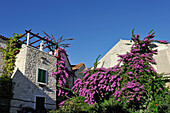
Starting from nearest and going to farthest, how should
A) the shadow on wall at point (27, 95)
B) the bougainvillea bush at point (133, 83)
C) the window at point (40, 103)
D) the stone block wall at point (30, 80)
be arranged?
the bougainvillea bush at point (133, 83) < the shadow on wall at point (27, 95) < the stone block wall at point (30, 80) < the window at point (40, 103)

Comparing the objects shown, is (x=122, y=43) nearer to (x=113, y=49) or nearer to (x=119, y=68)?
(x=113, y=49)

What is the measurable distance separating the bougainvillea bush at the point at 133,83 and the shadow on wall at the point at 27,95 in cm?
276

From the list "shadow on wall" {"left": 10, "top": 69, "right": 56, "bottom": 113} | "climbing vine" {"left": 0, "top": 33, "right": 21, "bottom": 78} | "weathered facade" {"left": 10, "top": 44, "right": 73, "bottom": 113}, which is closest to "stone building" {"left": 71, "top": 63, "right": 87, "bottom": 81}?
"weathered facade" {"left": 10, "top": 44, "right": 73, "bottom": 113}

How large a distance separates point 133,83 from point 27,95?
24.4ft

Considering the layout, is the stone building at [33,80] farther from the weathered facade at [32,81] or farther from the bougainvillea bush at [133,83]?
the bougainvillea bush at [133,83]

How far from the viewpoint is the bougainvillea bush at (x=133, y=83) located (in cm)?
1173

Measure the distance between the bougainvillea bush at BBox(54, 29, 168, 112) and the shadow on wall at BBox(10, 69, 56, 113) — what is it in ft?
9.05

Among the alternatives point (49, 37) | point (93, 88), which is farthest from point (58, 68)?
point (93, 88)

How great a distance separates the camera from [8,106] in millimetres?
12539

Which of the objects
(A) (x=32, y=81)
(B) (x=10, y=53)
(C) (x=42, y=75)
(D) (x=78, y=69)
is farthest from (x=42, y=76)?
(D) (x=78, y=69)

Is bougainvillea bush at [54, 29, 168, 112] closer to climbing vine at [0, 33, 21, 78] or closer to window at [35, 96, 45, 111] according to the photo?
window at [35, 96, 45, 111]

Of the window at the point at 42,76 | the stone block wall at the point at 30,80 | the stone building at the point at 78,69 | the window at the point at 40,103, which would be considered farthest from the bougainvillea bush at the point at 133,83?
the stone building at the point at 78,69

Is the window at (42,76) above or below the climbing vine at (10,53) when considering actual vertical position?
below

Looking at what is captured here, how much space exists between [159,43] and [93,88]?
234 inches
